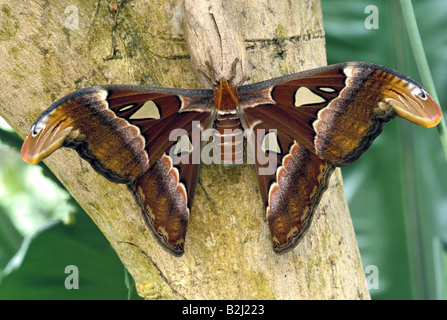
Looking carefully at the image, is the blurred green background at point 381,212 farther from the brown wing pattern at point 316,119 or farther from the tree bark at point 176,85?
Result: the brown wing pattern at point 316,119

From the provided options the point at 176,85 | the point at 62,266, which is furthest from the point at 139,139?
the point at 62,266

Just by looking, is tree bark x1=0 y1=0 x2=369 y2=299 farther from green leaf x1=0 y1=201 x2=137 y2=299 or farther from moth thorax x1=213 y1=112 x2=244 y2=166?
green leaf x1=0 y1=201 x2=137 y2=299

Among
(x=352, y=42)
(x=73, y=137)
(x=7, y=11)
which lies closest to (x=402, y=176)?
(x=352, y=42)

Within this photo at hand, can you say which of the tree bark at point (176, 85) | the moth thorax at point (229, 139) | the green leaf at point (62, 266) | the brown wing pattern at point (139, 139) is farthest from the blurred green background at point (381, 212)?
the moth thorax at point (229, 139)

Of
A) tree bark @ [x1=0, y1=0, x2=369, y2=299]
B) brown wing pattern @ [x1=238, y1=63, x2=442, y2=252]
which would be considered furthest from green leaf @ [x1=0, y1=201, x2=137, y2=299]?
brown wing pattern @ [x1=238, y1=63, x2=442, y2=252]

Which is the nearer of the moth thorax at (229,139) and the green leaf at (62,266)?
the moth thorax at (229,139)

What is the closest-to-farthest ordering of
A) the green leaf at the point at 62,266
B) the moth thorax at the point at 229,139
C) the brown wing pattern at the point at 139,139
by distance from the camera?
the brown wing pattern at the point at 139,139 < the moth thorax at the point at 229,139 < the green leaf at the point at 62,266

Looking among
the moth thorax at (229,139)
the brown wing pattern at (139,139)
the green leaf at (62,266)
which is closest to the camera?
the brown wing pattern at (139,139)
